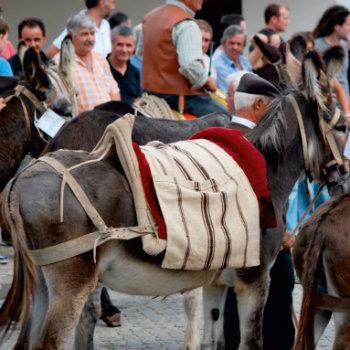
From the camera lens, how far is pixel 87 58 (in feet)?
27.4

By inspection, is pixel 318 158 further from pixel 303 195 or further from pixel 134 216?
pixel 303 195

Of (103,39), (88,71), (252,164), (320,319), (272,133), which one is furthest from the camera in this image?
(103,39)

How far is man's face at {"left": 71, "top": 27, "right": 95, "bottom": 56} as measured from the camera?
8.30 metres

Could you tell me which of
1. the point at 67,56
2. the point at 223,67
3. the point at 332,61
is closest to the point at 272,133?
the point at 332,61

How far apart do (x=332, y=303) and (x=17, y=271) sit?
1547 millimetres

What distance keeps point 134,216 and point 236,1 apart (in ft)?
43.8

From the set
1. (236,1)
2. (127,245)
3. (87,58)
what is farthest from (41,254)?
(236,1)

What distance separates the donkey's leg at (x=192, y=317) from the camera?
6.16m

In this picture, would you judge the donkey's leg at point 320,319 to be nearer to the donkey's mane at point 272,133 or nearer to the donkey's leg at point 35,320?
the donkey's mane at point 272,133

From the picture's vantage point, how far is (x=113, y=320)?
7.05 m

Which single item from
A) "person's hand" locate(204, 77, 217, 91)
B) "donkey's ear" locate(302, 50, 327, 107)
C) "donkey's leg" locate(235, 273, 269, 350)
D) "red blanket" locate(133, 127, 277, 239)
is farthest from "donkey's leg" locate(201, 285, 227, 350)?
"person's hand" locate(204, 77, 217, 91)

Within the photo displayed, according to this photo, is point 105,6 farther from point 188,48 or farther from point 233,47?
point 188,48

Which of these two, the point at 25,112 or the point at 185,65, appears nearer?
the point at 25,112

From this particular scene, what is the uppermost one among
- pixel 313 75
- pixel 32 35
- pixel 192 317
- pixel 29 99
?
pixel 32 35
